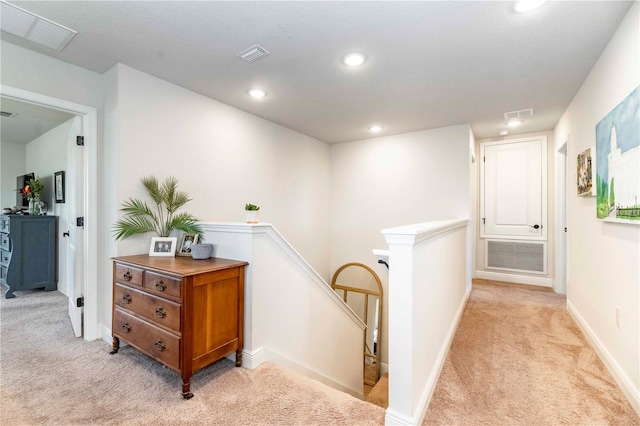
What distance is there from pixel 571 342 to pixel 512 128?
2982 millimetres

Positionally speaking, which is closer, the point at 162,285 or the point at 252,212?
the point at 162,285

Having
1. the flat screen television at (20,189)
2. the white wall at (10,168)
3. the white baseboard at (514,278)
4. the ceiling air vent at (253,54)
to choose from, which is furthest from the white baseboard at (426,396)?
the white wall at (10,168)

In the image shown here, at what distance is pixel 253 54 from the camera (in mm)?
2254

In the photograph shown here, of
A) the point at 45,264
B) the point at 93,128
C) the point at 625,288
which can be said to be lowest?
the point at 45,264

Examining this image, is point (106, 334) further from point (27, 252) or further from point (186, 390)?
point (27, 252)

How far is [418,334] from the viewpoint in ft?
5.35

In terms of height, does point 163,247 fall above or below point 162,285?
above

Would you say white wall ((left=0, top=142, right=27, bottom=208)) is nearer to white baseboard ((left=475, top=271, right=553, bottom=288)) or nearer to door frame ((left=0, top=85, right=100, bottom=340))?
door frame ((left=0, top=85, right=100, bottom=340))

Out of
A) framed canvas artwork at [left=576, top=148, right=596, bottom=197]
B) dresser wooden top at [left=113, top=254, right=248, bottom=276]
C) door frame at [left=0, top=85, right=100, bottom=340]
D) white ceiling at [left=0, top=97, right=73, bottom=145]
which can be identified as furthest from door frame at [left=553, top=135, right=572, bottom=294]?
white ceiling at [left=0, top=97, right=73, bottom=145]

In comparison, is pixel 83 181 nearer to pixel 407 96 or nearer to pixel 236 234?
pixel 236 234

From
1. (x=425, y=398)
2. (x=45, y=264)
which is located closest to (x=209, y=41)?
(x=425, y=398)

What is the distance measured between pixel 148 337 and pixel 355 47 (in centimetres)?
250

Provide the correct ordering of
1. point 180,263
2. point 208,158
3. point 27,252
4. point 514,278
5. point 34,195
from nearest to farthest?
point 180,263 < point 208,158 < point 27,252 < point 34,195 < point 514,278

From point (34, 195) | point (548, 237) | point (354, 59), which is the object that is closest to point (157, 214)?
point (354, 59)
